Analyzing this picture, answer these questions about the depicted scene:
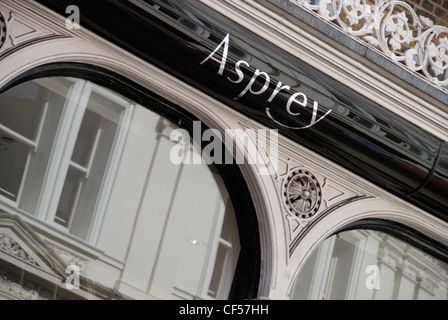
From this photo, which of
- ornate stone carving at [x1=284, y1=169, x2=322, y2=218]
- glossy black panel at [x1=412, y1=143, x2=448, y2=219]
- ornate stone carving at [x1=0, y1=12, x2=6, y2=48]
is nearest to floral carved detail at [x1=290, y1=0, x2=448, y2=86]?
glossy black panel at [x1=412, y1=143, x2=448, y2=219]

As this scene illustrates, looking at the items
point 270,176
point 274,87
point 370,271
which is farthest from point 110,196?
point 370,271

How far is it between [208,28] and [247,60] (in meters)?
0.27

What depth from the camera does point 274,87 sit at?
4.38 m

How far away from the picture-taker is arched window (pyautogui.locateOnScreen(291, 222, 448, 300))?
15.5 feet

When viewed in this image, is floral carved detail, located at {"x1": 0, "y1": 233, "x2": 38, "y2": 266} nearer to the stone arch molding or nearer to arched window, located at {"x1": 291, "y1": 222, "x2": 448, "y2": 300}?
the stone arch molding

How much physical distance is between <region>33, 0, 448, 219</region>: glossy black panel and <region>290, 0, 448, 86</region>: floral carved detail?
37cm

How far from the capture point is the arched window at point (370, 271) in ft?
15.5

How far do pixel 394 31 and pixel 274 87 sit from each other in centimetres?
106

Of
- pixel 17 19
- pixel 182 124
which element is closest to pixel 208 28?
pixel 182 124

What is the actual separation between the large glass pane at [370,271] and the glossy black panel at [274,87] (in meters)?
0.35

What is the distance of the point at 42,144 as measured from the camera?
13.0 ft

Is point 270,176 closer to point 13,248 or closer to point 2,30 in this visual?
point 13,248

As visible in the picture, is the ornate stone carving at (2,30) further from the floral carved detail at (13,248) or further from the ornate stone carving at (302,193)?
the ornate stone carving at (302,193)

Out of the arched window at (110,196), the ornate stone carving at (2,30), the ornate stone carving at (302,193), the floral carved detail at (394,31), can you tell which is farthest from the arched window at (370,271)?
the ornate stone carving at (2,30)
